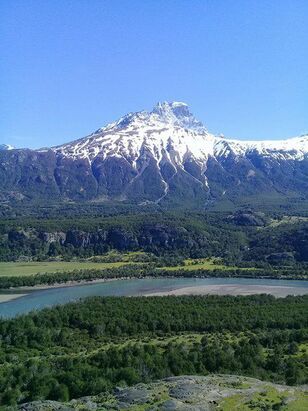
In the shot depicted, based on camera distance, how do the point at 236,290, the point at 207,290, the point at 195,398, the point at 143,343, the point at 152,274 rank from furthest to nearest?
1. the point at 152,274
2. the point at 207,290
3. the point at 236,290
4. the point at 143,343
5. the point at 195,398

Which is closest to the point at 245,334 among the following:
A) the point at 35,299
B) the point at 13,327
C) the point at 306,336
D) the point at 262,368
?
the point at 306,336

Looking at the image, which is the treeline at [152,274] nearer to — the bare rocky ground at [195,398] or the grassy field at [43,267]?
the grassy field at [43,267]

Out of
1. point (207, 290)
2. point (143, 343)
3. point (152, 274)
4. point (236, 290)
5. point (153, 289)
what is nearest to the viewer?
point (143, 343)

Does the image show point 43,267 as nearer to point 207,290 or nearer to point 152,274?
point 152,274

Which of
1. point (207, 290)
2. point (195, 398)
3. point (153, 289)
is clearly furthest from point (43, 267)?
point (195, 398)

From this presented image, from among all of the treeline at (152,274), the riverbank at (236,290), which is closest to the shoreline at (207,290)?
the riverbank at (236,290)

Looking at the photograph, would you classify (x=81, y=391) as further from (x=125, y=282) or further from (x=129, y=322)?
(x=125, y=282)

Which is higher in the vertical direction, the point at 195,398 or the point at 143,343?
the point at 195,398
